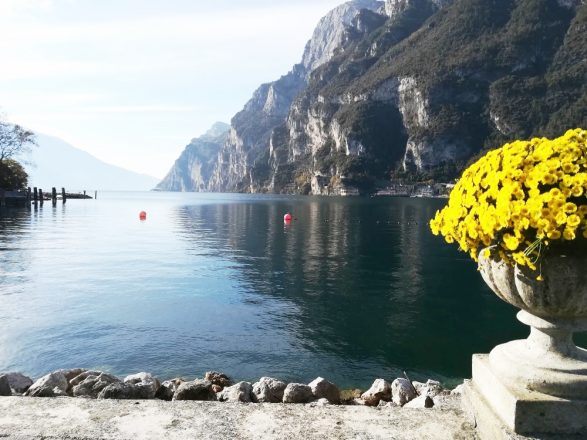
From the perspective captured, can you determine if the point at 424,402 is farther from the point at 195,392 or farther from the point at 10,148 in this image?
the point at 10,148

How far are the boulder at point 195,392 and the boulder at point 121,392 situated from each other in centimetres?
58

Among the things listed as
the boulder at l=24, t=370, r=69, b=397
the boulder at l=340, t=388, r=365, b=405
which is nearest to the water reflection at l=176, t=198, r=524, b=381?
the boulder at l=340, t=388, r=365, b=405

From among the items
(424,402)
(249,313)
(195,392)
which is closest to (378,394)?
(424,402)

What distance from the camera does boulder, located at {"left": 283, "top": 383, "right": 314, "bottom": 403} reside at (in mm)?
9078

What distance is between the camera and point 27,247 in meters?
38.1

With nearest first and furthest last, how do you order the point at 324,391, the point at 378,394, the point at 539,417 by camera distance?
the point at 539,417 < the point at 324,391 < the point at 378,394

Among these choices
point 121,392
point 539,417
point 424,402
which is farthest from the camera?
point 424,402

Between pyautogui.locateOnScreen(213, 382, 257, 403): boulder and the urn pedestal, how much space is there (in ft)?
19.4

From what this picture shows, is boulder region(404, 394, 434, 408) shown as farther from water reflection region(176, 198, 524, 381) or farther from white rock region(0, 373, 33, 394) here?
white rock region(0, 373, 33, 394)

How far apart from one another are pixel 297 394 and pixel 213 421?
4658 millimetres

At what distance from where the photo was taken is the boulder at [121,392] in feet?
24.0

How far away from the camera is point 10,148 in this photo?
101188 mm

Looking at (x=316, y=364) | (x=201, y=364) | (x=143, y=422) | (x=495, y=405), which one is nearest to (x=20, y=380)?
(x=201, y=364)

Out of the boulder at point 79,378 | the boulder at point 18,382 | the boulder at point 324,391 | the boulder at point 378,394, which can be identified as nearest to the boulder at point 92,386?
the boulder at point 79,378
